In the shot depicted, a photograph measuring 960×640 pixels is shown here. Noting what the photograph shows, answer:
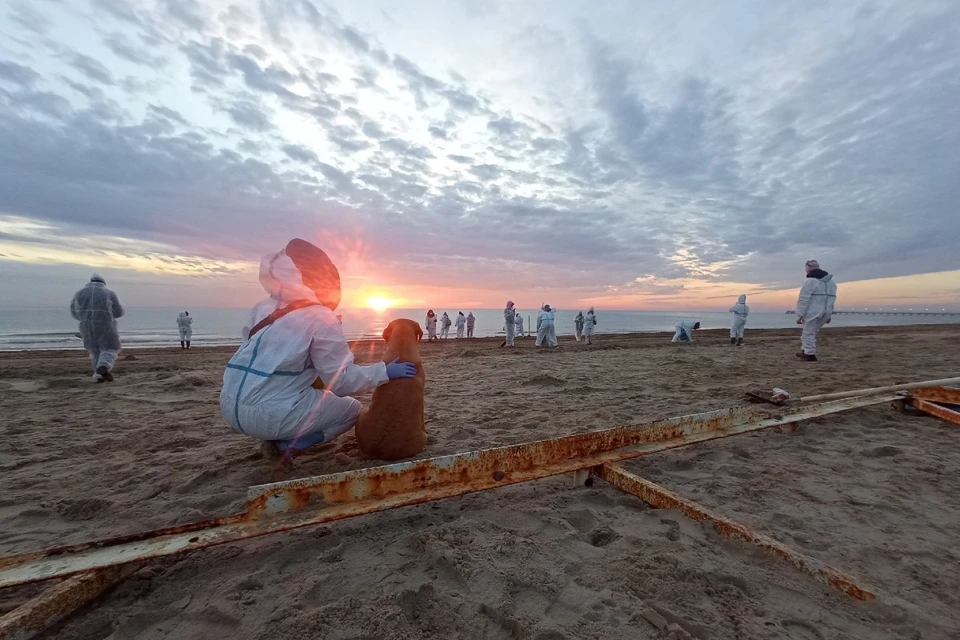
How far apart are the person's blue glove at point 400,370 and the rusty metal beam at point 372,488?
0.96 meters

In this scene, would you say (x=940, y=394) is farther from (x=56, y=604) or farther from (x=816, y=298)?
(x=56, y=604)

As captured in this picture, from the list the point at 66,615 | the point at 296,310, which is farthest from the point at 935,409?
the point at 66,615

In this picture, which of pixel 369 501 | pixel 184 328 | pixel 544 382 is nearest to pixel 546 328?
pixel 544 382

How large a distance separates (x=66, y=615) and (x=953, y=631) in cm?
350

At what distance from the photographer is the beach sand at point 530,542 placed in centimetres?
161

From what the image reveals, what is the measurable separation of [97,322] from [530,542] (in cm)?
982

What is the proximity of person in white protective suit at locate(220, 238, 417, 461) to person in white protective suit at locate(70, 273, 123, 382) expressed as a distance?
23.8 feet

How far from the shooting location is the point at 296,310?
2955mm

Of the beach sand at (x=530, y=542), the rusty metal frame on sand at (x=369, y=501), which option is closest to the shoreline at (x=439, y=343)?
the beach sand at (x=530, y=542)

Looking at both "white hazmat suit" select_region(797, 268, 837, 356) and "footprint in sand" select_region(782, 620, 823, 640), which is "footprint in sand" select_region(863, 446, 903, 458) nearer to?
"footprint in sand" select_region(782, 620, 823, 640)

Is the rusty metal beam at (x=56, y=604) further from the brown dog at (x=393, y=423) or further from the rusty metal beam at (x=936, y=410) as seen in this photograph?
the rusty metal beam at (x=936, y=410)

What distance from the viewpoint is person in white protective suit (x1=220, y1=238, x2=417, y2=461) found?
2.89 m

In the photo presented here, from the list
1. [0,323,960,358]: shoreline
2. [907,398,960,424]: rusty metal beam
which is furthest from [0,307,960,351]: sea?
[907,398,960,424]: rusty metal beam

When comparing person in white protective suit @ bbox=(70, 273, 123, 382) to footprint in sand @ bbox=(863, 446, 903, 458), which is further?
person in white protective suit @ bbox=(70, 273, 123, 382)
